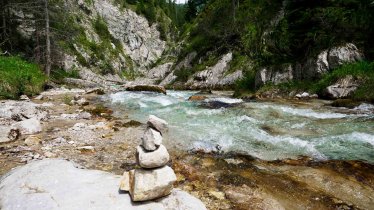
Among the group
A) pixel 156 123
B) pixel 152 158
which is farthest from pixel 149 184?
pixel 156 123

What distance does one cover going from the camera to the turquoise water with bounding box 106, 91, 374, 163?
7406 mm

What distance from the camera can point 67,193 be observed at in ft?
13.8

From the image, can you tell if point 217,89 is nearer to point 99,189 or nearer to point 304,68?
point 304,68

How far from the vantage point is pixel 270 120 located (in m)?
10.9

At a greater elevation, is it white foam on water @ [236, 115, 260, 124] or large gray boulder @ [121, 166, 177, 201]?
large gray boulder @ [121, 166, 177, 201]

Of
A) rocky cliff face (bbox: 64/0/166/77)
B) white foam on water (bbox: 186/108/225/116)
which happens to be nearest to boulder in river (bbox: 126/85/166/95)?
white foam on water (bbox: 186/108/225/116)

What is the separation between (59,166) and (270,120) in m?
8.02

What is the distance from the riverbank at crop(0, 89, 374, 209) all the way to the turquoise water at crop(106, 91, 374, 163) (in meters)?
0.54

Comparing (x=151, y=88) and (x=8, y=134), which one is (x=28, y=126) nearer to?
(x=8, y=134)

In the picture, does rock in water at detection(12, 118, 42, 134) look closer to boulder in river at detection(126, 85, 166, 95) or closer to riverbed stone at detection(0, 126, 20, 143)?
riverbed stone at detection(0, 126, 20, 143)

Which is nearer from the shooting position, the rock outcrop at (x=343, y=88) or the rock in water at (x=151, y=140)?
the rock in water at (x=151, y=140)

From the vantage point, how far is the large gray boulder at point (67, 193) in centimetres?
397

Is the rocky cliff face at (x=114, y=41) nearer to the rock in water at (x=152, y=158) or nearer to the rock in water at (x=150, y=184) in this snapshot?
the rock in water at (x=152, y=158)

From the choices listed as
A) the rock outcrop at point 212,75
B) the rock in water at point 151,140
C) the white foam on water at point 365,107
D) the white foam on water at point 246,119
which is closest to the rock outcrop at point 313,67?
the white foam on water at point 365,107
